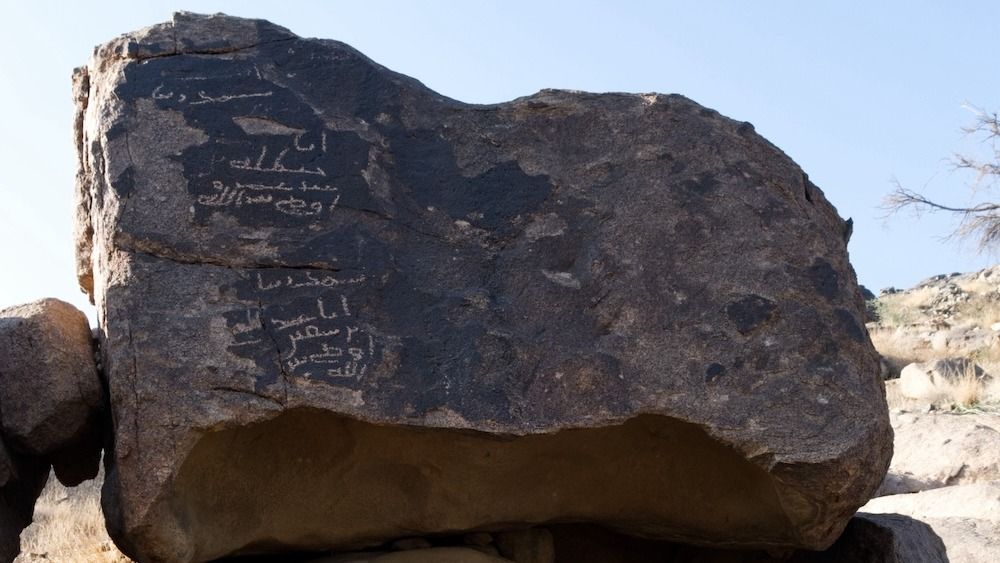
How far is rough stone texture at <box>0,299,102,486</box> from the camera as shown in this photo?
11.3 feet

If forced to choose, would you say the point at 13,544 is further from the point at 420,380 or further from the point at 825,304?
the point at 825,304

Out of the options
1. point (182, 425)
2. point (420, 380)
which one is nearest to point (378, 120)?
point (420, 380)

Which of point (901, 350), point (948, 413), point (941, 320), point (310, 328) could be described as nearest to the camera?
point (310, 328)

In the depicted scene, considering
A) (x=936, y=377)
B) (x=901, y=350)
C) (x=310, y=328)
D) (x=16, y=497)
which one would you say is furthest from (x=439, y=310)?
(x=901, y=350)

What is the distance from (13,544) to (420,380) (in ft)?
4.55

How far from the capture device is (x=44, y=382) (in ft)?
11.3

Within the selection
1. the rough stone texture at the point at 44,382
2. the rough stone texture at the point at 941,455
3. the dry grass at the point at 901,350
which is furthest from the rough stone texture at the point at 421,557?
the dry grass at the point at 901,350

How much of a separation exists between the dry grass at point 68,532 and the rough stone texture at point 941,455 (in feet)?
13.2

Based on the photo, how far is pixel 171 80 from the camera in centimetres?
359

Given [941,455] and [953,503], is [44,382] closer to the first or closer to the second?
[953,503]

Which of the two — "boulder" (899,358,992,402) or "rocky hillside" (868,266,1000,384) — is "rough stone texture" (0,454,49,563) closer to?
"boulder" (899,358,992,402)

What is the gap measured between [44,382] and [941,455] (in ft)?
16.6

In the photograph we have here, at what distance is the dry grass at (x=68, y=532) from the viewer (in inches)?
203

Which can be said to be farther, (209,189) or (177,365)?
(209,189)
